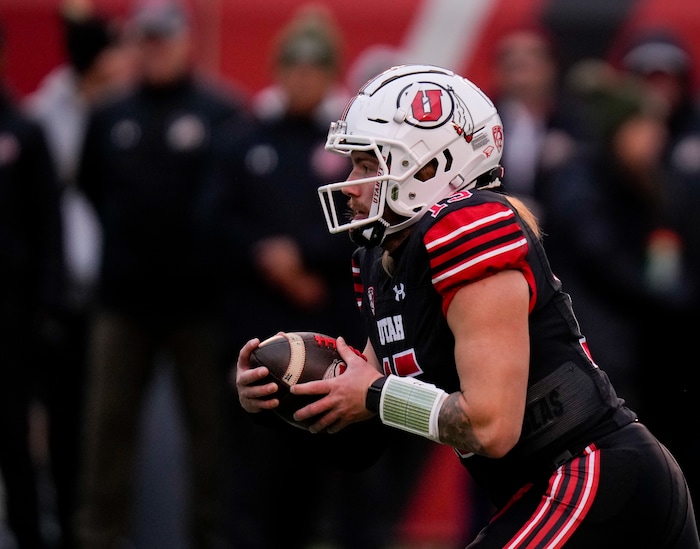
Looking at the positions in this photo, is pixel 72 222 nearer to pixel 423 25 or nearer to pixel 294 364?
pixel 423 25

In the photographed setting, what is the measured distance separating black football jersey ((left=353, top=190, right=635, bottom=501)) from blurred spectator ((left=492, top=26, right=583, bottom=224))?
114 inches

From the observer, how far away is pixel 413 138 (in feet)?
10.9

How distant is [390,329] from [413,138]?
473 millimetres

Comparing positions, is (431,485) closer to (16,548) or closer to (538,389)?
(16,548)

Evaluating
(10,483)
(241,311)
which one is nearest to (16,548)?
(10,483)

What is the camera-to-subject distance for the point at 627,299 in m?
6.24

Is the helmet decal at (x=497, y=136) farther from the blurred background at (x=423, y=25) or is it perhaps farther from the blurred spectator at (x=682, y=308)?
the blurred background at (x=423, y=25)

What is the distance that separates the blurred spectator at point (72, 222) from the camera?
20.9 feet

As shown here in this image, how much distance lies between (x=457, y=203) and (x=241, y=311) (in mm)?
2944

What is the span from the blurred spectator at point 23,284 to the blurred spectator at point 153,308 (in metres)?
0.26

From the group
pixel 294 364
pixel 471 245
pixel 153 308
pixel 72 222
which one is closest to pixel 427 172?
pixel 471 245

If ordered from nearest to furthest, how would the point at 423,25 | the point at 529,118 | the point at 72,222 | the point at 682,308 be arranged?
the point at 682,308, the point at 529,118, the point at 423,25, the point at 72,222

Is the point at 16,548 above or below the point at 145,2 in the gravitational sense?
below

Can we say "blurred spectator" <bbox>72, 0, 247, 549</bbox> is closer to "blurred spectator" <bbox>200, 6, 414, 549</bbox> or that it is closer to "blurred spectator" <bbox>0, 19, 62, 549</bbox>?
"blurred spectator" <bbox>200, 6, 414, 549</bbox>
